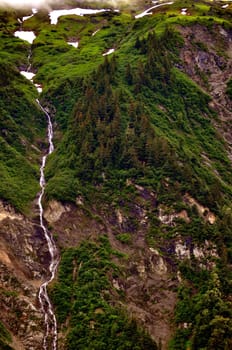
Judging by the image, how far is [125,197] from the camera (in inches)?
4419

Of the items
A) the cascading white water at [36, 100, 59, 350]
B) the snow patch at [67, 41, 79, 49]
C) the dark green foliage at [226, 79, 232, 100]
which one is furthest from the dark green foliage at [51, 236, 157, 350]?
the snow patch at [67, 41, 79, 49]

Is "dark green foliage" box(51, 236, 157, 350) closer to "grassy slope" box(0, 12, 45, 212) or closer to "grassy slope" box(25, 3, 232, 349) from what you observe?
"grassy slope" box(25, 3, 232, 349)

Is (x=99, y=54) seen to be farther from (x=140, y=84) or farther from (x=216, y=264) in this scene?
(x=216, y=264)

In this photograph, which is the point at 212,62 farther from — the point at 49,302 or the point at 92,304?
the point at 49,302

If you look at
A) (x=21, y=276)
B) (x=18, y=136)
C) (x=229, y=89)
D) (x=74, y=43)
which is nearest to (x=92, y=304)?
(x=21, y=276)

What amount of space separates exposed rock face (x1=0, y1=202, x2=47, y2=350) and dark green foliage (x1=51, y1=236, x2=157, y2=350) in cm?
370

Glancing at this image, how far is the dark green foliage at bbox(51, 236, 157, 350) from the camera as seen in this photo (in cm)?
8531

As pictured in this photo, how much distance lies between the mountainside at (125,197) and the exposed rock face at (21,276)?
191mm

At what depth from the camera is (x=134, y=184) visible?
115188 mm

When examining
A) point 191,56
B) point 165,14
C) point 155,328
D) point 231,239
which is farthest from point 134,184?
point 165,14

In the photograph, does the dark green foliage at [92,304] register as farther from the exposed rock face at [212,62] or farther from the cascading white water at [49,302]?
the exposed rock face at [212,62]

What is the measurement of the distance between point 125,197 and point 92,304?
26509 mm

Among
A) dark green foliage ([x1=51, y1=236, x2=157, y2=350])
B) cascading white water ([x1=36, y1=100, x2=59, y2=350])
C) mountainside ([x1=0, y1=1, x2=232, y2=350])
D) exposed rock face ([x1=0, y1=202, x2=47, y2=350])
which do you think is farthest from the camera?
mountainside ([x1=0, y1=1, x2=232, y2=350])

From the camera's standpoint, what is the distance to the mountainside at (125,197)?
291ft
